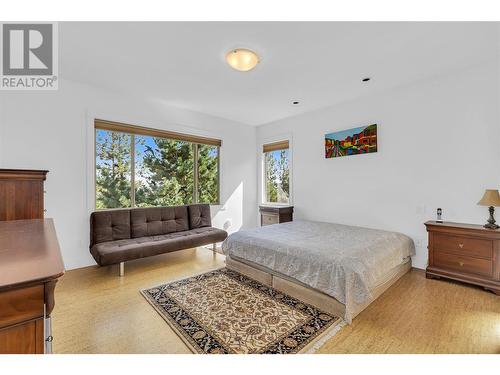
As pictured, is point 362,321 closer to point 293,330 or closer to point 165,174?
point 293,330

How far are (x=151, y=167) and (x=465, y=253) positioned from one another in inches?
184

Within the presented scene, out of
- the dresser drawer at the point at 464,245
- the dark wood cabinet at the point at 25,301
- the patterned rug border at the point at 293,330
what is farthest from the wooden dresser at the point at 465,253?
the dark wood cabinet at the point at 25,301

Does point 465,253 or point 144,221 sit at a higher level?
point 144,221

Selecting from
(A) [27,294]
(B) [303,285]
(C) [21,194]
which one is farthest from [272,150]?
(A) [27,294]

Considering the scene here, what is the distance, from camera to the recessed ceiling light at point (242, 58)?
2.45 m

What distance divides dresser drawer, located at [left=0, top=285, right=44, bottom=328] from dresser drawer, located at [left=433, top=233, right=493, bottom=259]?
Result: 3.77 meters

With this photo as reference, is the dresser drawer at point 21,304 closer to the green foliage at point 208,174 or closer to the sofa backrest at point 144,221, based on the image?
the sofa backrest at point 144,221

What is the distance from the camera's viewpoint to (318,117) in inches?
180

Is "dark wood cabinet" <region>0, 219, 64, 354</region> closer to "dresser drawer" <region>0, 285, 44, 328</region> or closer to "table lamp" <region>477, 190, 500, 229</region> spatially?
"dresser drawer" <region>0, 285, 44, 328</region>

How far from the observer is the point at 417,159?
337 cm

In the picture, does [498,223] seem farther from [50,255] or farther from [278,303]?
[50,255]
